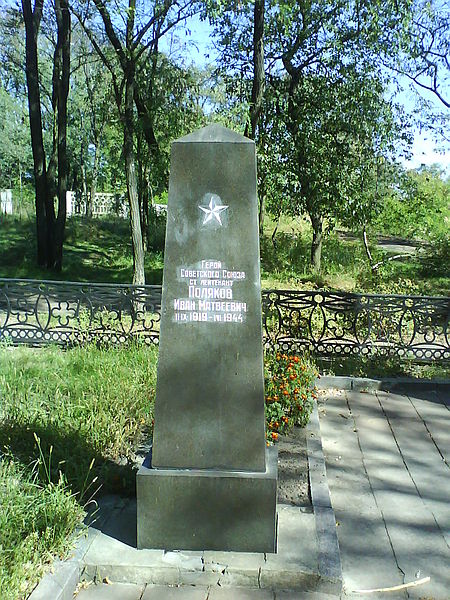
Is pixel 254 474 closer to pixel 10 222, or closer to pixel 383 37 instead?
pixel 383 37

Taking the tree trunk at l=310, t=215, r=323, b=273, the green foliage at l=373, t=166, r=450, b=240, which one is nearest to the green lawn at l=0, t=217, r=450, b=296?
the tree trunk at l=310, t=215, r=323, b=273

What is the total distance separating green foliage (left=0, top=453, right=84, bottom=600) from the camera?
306 cm

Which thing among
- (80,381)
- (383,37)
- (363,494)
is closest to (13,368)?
(80,381)

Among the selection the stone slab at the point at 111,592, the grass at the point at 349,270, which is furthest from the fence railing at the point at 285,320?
the grass at the point at 349,270

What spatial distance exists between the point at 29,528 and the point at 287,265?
15.5 meters

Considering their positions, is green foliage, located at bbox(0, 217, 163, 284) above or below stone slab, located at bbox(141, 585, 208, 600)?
above

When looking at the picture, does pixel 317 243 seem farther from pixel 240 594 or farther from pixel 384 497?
pixel 240 594

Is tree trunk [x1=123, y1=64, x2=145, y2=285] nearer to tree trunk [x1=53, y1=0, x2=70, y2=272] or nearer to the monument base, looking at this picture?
tree trunk [x1=53, y1=0, x2=70, y2=272]

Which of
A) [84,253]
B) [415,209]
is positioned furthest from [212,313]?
[84,253]

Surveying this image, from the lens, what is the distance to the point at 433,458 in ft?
17.7

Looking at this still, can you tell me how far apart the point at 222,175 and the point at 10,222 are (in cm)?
2389

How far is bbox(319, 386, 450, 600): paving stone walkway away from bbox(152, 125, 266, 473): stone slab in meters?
1.00

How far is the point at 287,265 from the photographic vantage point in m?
18.4

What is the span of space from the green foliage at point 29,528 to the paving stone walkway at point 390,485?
167cm
